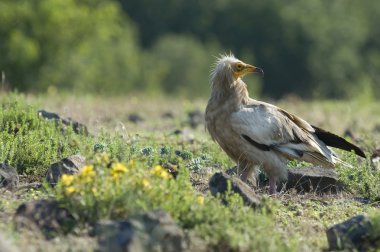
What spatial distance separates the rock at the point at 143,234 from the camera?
552 cm

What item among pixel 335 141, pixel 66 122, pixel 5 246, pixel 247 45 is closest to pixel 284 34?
pixel 247 45

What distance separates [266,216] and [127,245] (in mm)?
1511

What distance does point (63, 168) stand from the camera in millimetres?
7961

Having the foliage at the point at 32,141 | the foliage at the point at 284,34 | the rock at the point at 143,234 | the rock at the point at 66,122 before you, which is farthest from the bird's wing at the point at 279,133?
the foliage at the point at 284,34

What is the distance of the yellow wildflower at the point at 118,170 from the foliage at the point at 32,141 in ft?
4.58

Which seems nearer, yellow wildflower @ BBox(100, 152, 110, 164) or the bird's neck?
yellow wildflower @ BBox(100, 152, 110, 164)

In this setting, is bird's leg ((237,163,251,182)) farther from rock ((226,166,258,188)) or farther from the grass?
the grass

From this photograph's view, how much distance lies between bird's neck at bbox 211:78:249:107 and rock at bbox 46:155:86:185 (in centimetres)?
189

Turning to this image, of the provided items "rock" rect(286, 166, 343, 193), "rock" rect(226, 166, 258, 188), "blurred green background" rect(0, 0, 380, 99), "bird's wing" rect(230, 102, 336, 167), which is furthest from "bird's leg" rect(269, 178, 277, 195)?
"blurred green background" rect(0, 0, 380, 99)

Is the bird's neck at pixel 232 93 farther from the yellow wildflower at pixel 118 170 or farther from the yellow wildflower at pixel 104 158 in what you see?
the yellow wildflower at pixel 118 170

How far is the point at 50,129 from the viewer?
32.2 feet

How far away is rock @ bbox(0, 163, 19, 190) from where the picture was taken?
7.74 metres

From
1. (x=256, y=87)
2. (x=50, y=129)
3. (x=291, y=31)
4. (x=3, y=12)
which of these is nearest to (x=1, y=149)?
(x=50, y=129)

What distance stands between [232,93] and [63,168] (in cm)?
226
